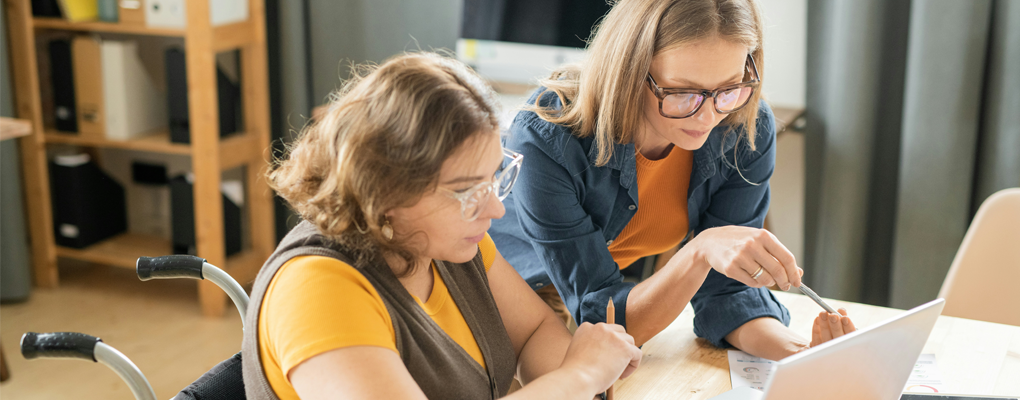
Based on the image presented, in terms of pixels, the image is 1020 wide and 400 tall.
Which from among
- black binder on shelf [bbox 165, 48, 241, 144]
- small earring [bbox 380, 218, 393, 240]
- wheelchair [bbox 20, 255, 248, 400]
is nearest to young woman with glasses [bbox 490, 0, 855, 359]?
small earring [bbox 380, 218, 393, 240]

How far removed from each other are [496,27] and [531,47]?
0.22 metres

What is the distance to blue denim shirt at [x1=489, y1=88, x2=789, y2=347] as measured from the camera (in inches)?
48.8

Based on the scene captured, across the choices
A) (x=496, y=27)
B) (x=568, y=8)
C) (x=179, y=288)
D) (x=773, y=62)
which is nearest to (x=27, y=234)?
(x=179, y=288)

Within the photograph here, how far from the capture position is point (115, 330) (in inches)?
106

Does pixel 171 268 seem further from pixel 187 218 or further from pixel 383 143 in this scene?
pixel 187 218

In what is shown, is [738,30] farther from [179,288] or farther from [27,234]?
[27,234]

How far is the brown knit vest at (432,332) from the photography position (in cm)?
86

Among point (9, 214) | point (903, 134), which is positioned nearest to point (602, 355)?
point (903, 134)

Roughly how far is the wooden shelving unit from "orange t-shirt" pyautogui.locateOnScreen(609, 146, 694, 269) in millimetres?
1662

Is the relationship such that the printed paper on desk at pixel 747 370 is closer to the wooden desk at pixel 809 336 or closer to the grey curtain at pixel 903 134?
the wooden desk at pixel 809 336

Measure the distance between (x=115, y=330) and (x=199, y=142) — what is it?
2.29 feet

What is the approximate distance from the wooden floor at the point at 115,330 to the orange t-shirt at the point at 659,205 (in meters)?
1.52

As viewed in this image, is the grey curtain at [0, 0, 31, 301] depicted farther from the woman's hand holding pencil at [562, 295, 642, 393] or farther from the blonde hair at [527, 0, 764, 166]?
the woman's hand holding pencil at [562, 295, 642, 393]

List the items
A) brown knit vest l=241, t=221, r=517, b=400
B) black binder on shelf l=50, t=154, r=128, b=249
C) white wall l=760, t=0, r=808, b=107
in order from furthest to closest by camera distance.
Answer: black binder on shelf l=50, t=154, r=128, b=249
white wall l=760, t=0, r=808, b=107
brown knit vest l=241, t=221, r=517, b=400
